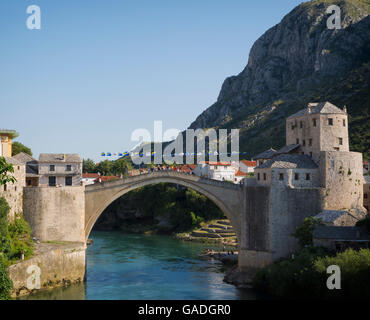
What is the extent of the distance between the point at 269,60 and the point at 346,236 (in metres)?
114

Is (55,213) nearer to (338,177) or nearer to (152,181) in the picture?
(152,181)

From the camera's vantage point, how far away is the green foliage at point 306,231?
137 feet

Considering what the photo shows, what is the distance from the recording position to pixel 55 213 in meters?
45.0

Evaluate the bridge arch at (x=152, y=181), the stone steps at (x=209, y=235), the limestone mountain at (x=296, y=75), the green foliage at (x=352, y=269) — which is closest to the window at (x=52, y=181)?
the bridge arch at (x=152, y=181)

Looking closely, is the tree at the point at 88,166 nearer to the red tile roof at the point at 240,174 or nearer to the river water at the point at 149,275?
the red tile roof at the point at 240,174

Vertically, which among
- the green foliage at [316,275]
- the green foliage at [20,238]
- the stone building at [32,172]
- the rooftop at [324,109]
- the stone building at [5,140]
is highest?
the rooftop at [324,109]

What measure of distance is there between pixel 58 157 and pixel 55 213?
663 cm

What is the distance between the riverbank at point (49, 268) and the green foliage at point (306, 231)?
18.6 m

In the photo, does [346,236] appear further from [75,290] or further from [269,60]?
[269,60]

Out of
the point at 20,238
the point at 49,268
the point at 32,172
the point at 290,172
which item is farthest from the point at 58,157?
the point at 290,172

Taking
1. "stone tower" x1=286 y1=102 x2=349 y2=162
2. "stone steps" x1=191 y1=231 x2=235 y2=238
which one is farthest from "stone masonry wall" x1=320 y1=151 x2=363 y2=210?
"stone steps" x1=191 y1=231 x2=235 y2=238

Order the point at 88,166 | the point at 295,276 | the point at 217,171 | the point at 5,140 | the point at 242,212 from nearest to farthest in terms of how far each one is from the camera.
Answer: the point at 295,276 < the point at 242,212 < the point at 5,140 < the point at 217,171 < the point at 88,166

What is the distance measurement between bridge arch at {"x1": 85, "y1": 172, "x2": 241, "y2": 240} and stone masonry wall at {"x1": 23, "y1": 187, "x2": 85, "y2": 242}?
1138mm

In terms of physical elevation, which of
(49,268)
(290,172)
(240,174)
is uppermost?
(240,174)
